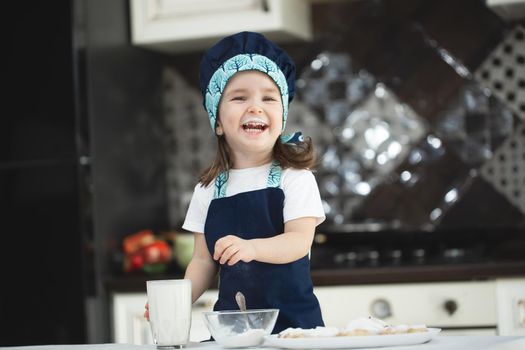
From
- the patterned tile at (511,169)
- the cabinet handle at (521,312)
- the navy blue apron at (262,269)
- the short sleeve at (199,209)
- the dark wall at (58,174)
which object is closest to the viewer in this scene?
the navy blue apron at (262,269)

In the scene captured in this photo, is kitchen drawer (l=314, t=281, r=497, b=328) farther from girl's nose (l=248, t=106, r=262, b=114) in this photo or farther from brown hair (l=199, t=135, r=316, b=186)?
girl's nose (l=248, t=106, r=262, b=114)

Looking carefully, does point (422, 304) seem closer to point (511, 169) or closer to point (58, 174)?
point (511, 169)

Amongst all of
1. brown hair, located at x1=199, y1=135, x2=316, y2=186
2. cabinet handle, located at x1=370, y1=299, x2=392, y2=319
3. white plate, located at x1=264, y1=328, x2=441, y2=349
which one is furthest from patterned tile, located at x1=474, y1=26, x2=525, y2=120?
white plate, located at x1=264, y1=328, x2=441, y2=349

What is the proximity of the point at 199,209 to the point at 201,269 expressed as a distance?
4.9 inches

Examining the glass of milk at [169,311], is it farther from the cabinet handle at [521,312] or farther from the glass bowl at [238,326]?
the cabinet handle at [521,312]

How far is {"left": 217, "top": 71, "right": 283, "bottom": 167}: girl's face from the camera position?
1.80 m

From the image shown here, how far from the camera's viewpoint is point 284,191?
1.85 meters

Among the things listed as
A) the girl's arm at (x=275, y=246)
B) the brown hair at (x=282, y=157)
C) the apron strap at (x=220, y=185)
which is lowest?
the girl's arm at (x=275, y=246)

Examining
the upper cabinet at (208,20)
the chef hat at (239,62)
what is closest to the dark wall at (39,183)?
the upper cabinet at (208,20)

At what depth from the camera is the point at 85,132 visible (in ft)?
10.1

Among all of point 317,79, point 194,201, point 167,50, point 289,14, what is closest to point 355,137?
point 317,79

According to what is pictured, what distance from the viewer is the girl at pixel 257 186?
180 centimetres

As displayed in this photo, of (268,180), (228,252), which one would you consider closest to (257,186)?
(268,180)

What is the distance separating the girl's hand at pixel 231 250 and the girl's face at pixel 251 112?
278 mm
